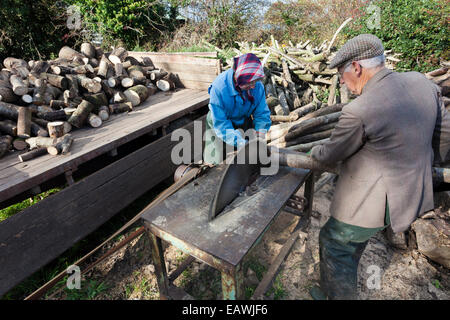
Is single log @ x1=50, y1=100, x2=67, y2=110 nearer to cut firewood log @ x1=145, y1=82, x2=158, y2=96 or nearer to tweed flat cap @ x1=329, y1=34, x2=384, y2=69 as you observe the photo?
cut firewood log @ x1=145, y1=82, x2=158, y2=96

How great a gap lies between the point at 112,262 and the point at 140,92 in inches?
108

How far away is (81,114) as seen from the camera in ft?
11.5

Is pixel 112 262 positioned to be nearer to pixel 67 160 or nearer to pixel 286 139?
pixel 67 160

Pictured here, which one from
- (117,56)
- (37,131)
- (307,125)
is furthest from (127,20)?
(307,125)

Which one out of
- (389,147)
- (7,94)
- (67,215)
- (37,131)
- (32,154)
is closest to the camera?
(389,147)

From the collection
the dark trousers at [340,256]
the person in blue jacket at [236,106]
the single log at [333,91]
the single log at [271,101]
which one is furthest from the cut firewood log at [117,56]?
the dark trousers at [340,256]

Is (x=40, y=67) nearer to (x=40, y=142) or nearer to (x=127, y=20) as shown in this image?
(x=40, y=142)

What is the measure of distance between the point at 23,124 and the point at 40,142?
35 cm

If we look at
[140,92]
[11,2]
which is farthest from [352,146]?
[11,2]

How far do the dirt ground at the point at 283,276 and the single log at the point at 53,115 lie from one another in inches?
77.6

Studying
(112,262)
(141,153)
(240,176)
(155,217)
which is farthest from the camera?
(141,153)

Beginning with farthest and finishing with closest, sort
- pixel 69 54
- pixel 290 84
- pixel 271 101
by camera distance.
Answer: pixel 290 84 → pixel 271 101 → pixel 69 54

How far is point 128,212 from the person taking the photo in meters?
3.77

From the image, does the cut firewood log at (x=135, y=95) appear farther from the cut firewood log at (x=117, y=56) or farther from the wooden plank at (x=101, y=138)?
the cut firewood log at (x=117, y=56)
